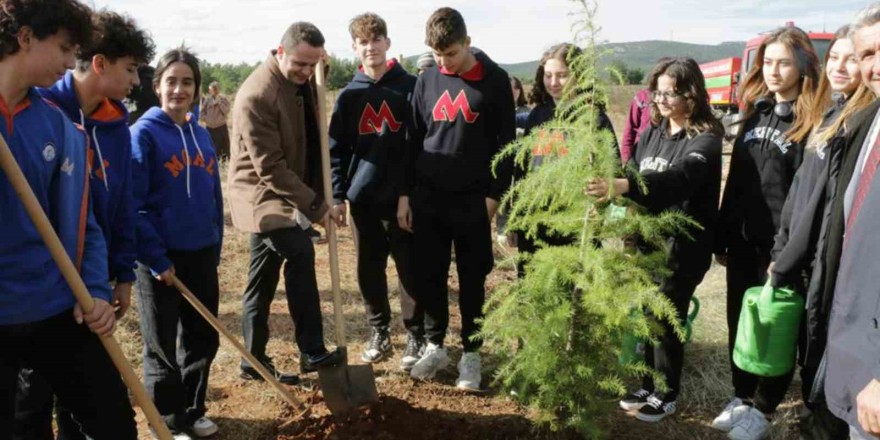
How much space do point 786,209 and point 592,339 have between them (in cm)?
116

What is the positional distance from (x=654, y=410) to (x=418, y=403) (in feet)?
4.49

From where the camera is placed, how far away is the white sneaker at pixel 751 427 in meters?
3.52

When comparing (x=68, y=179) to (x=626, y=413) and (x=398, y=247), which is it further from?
(x=626, y=413)

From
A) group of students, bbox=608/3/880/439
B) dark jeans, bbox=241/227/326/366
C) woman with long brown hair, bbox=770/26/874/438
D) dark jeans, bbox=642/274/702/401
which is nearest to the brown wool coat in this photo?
dark jeans, bbox=241/227/326/366

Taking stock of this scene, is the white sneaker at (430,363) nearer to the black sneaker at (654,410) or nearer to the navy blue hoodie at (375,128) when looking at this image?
the navy blue hoodie at (375,128)

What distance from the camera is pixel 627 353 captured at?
3.91m

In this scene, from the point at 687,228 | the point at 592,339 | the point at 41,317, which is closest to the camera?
the point at 41,317

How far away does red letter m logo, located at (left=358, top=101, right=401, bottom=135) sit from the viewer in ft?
14.3

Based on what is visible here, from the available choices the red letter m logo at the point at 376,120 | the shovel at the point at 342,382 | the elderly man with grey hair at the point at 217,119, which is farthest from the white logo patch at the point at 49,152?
the elderly man with grey hair at the point at 217,119

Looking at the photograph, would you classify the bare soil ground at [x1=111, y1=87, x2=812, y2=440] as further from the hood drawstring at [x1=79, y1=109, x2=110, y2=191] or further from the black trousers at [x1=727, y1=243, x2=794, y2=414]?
the hood drawstring at [x1=79, y1=109, x2=110, y2=191]

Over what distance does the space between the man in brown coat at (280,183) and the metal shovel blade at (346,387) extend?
10 cm

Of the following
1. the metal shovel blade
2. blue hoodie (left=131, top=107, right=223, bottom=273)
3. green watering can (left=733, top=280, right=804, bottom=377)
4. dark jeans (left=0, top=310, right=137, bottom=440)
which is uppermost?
blue hoodie (left=131, top=107, right=223, bottom=273)

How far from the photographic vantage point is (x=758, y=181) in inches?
136

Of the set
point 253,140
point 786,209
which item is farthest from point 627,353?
point 253,140
